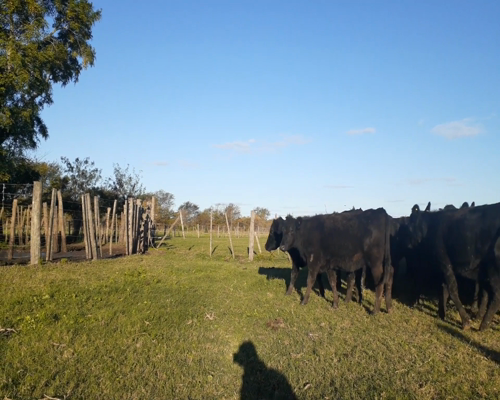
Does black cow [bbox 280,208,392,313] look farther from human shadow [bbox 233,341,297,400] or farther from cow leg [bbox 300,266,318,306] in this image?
human shadow [bbox 233,341,297,400]

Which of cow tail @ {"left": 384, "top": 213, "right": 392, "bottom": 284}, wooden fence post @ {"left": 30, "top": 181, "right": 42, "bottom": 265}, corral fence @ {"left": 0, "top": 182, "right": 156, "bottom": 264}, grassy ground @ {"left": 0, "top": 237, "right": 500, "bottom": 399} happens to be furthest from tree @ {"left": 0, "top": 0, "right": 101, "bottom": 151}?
cow tail @ {"left": 384, "top": 213, "right": 392, "bottom": 284}

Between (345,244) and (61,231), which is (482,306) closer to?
(345,244)

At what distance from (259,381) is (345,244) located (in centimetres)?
527

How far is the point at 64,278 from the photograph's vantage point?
9.76 m

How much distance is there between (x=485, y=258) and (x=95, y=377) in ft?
21.3

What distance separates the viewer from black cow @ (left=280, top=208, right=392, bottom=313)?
9312mm

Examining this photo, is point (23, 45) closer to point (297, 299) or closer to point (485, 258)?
point (297, 299)

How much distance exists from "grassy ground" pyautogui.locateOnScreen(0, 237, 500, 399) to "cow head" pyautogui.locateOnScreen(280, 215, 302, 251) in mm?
1541

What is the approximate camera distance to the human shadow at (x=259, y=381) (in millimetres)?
4770

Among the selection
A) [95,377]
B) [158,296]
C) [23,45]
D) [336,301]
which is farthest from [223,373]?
[23,45]

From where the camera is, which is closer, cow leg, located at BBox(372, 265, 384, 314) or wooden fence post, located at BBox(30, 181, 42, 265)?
cow leg, located at BBox(372, 265, 384, 314)

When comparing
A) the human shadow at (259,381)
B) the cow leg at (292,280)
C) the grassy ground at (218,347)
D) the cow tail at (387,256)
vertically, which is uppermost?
the cow tail at (387,256)

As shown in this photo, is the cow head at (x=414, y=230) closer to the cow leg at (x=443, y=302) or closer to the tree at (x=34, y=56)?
the cow leg at (x=443, y=302)

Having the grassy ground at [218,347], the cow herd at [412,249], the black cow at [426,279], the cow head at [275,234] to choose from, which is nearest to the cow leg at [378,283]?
the cow herd at [412,249]
